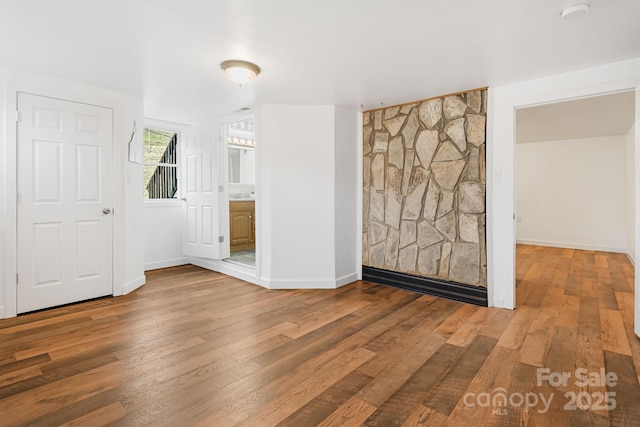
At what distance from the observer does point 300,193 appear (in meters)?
4.04

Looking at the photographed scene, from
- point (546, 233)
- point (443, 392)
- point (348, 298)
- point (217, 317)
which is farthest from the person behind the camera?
point (546, 233)

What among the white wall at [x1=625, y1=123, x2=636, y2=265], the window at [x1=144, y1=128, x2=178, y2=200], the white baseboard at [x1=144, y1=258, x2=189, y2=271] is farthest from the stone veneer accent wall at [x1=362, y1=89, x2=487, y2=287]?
the white wall at [x1=625, y1=123, x2=636, y2=265]

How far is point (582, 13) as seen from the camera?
1918 millimetres

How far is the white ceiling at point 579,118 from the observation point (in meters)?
4.17

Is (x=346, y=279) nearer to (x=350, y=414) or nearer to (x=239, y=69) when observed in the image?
(x=350, y=414)

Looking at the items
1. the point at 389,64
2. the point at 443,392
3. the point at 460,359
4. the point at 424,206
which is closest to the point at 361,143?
the point at 424,206

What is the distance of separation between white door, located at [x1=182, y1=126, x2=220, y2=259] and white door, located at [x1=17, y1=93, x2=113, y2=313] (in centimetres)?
137

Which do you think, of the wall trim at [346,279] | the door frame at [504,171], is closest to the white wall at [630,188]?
the door frame at [504,171]

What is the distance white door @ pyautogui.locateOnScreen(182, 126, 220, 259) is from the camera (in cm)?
475

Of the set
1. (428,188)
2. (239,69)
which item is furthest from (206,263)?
(428,188)

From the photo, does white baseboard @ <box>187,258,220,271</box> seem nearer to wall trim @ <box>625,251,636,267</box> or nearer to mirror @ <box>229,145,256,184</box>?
mirror @ <box>229,145,256,184</box>

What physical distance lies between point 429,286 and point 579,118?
12.5 feet

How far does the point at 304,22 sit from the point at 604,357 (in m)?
3.07

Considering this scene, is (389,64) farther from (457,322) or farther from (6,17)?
(6,17)
